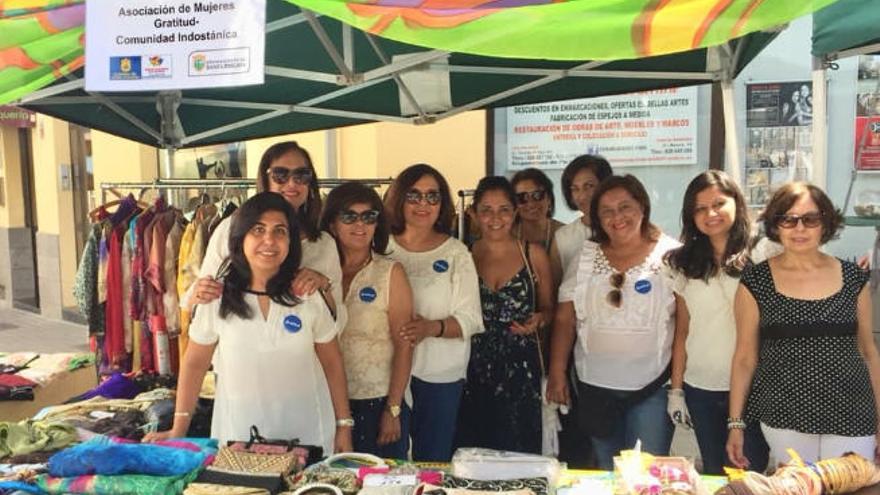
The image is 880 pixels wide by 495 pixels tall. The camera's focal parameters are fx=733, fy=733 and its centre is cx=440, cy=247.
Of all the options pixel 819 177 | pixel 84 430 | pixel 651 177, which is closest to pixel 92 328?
pixel 84 430

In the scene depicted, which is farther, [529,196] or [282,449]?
[529,196]

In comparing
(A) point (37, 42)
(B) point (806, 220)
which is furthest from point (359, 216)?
(B) point (806, 220)

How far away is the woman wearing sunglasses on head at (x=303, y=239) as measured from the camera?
2748mm

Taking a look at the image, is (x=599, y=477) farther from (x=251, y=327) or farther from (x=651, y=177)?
(x=651, y=177)

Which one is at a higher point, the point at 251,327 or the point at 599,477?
the point at 251,327

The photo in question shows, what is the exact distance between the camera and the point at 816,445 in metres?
2.63

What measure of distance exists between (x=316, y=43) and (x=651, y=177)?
3497 millimetres

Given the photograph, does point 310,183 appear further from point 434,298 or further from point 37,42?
point 37,42

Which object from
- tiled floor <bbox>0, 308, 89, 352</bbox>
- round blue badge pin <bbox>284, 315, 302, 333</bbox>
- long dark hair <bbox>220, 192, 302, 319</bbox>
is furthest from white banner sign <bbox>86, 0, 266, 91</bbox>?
tiled floor <bbox>0, 308, 89, 352</bbox>

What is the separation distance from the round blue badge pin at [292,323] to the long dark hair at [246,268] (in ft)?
0.17

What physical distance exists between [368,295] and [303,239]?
365 mm

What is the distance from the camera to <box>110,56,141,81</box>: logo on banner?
2.47 m

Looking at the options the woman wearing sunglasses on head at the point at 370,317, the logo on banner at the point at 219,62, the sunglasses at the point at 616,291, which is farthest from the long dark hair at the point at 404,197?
the logo on banner at the point at 219,62

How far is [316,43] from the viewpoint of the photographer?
13.5 feet
